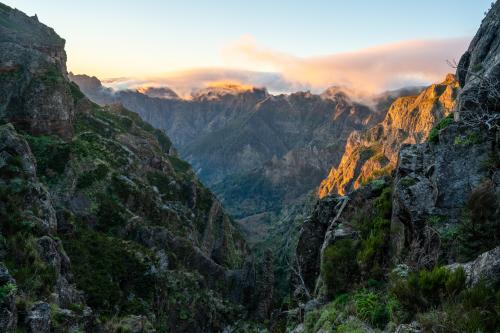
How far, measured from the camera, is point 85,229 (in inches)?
1882

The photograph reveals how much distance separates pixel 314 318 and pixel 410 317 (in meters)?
8.03

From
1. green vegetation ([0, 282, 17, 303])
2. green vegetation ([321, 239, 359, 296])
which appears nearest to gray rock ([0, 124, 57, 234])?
green vegetation ([0, 282, 17, 303])

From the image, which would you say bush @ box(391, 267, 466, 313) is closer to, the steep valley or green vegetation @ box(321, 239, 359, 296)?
the steep valley

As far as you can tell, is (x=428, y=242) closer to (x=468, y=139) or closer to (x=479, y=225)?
(x=479, y=225)

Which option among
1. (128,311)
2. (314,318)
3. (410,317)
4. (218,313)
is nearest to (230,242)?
(218,313)

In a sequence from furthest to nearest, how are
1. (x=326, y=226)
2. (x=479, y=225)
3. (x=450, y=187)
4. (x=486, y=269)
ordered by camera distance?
(x=326, y=226) < (x=450, y=187) < (x=479, y=225) < (x=486, y=269)

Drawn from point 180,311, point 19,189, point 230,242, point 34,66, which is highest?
point 34,66

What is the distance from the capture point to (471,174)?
62.5 feet

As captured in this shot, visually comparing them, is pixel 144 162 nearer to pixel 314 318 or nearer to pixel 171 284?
pixel 171 284

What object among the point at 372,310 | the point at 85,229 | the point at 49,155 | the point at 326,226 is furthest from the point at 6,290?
the point at 49,155

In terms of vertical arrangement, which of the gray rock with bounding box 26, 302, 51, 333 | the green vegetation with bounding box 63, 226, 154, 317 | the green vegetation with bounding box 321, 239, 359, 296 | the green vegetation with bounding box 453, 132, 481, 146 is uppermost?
the green vegetation with bounding box 453, 132, 481, 146

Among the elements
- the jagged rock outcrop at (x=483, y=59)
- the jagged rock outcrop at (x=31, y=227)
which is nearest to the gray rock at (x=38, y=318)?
the jagged rock outcrop at (x=31, y=227)

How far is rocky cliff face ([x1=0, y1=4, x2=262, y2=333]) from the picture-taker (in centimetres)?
2556

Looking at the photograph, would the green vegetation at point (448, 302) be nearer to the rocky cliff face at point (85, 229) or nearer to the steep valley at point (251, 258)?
the steep valley at point (251, 258)
